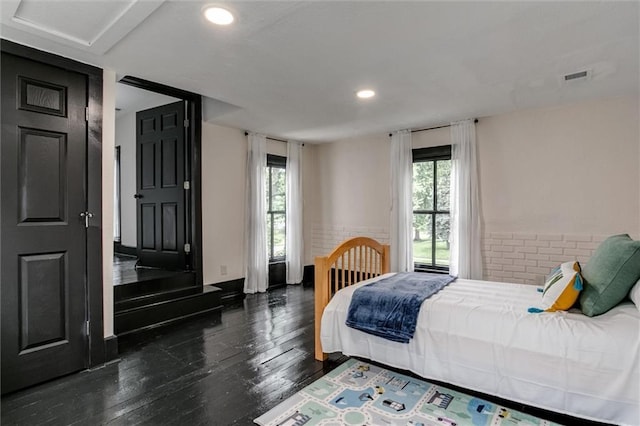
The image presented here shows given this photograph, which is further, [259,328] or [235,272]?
[235,272]

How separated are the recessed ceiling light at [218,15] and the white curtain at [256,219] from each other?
9.47ft

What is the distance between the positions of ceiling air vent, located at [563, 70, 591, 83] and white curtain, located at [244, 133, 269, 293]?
11.8ft

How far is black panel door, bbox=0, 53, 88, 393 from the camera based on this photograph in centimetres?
222

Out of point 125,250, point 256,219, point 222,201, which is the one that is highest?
point 222,201

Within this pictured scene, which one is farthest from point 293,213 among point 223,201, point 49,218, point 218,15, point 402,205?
point 218,15

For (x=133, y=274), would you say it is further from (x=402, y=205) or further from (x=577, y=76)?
(x=577, y=76)

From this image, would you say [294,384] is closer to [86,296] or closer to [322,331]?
[322,331]

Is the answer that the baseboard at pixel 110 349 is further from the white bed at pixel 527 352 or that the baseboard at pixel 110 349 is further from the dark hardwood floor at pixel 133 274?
the white bed at pixel 527 352

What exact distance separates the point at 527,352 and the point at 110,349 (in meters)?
2.96

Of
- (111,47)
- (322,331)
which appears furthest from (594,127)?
(111,47)

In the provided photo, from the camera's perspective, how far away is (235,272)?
15.4ft

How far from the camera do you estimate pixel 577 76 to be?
9.16 feet

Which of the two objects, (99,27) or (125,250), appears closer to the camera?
(99,27)

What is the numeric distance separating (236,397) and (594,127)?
4.15m
